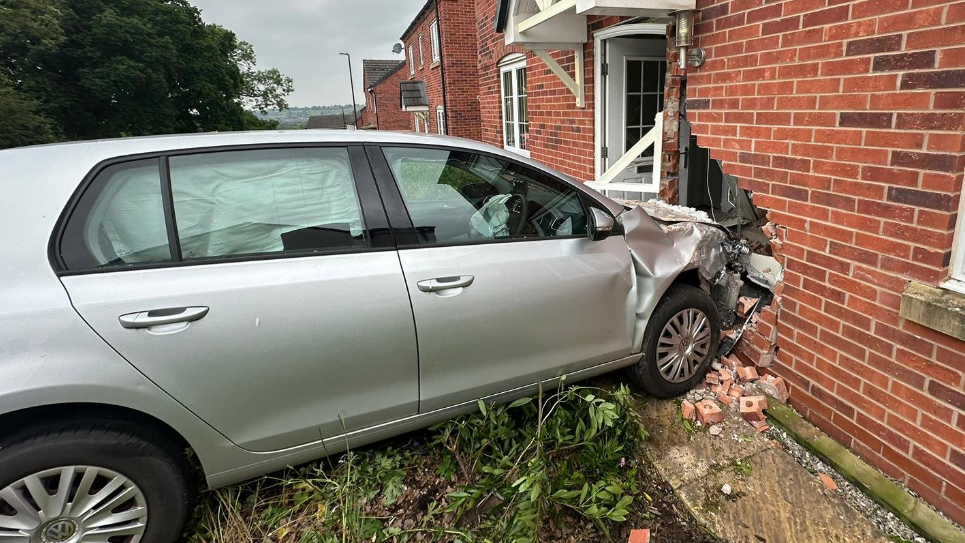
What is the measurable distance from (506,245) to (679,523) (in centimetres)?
157

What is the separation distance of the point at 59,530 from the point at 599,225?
262cm

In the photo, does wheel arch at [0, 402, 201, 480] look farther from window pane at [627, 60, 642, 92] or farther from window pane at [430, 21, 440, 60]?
window pane at [430, 21, 440, 60]

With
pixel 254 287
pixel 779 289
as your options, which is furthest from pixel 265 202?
pixel 779 289

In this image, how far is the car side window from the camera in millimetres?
2615

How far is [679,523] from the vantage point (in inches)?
99.5

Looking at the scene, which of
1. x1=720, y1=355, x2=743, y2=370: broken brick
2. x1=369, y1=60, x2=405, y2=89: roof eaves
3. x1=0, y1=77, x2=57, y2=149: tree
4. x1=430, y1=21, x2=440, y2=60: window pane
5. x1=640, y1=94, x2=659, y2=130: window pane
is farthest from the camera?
x1=369, y1=60, x2=405, y2=89: roof eaves

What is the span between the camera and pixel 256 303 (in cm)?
214

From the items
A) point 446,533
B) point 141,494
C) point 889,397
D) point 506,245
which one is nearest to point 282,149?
point 506,245

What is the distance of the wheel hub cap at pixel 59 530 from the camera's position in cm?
195

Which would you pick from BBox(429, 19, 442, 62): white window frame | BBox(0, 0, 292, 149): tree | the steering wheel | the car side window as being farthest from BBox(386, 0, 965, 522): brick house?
BBox(429, 19, 442, 62): white window frame

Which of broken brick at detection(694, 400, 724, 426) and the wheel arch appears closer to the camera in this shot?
the wheel arch

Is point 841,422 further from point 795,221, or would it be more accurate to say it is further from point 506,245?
point 506,245

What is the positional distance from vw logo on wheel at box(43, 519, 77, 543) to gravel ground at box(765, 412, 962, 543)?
339 centimetres

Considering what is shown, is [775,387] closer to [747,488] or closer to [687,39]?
[747,488]
